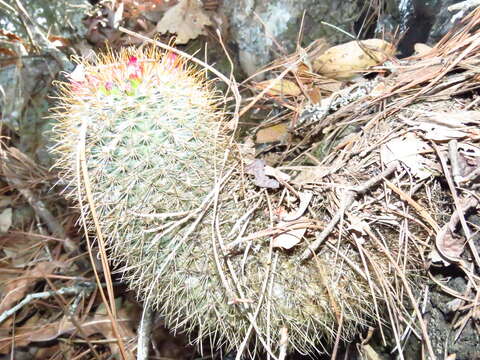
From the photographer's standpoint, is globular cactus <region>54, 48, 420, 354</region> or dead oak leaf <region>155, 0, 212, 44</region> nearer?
globular cactus <region>54, 48, 420, 354</region>

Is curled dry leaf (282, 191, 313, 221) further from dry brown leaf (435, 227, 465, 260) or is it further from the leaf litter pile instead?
dry brown leaf (435, 227, 465, 260)

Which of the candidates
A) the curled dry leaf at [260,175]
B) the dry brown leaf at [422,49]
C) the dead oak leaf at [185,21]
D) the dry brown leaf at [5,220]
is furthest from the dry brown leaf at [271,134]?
the dry brown leaf at [5,220]

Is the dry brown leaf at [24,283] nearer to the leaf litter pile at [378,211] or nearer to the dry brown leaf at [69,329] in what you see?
the dry brown leaf at [69,329]

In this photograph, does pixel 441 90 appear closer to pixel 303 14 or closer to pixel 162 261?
pixel 303 14

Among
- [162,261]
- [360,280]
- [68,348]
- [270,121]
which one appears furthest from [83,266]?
[360,280]

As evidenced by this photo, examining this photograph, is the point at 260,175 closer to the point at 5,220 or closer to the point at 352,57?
the point at 352,57

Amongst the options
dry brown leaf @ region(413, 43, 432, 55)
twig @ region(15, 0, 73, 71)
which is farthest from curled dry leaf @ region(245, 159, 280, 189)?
twig @ region(15, 0, 73, 71)
